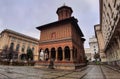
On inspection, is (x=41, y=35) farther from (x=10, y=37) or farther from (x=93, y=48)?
(x=93, y=48)

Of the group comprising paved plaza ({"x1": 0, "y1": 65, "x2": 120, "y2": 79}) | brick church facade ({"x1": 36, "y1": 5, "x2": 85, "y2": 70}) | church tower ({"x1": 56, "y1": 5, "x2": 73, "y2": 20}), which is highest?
church tower ({"x1": 56, "y1": 5, "x2": 73, "y2": 20})

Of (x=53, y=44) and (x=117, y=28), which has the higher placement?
(x=117, y=28)

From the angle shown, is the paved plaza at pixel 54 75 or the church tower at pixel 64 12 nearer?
the paved plaza at pixel 54 75

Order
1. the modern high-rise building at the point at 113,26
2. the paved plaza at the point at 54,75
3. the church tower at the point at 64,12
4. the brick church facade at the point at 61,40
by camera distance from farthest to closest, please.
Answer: the church tower at the point at 64,12
the brick church facade at the point at 61,40
the modern high-rise building at the point at 113,26
the paved plaza at the point at 54,75

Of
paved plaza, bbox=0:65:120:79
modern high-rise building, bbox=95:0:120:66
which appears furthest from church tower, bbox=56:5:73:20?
paved plaza, bbox=0:65:120:79

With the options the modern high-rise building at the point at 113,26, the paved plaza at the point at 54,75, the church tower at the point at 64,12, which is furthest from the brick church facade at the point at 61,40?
the modern high-rise building at the point at 113,26

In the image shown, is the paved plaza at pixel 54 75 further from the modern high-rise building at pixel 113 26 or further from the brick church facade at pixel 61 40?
the modern high-rise building at pixel 113 26

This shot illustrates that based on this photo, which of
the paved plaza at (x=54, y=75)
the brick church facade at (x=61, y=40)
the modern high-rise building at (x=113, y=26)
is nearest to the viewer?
the paved plaza at (x=54, y=75)

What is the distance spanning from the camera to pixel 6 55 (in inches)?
1393

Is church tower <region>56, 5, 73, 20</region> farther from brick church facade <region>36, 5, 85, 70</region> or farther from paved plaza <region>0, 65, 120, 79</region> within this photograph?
paved plaza <region>0, 65, 120, 79</region>

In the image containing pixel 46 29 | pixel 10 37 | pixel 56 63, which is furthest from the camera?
pixel 10 37

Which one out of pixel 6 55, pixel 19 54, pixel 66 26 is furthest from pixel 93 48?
pixel 66 26

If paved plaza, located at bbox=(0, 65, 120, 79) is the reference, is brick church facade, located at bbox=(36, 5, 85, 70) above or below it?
above

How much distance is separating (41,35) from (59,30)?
4285mm
